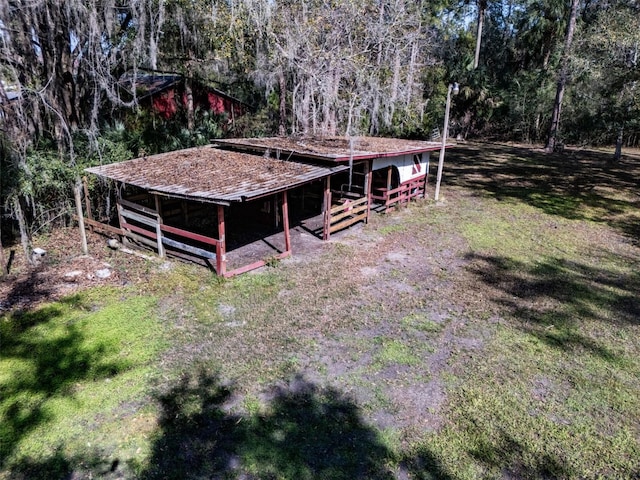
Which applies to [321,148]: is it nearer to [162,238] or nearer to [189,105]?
[162,238]

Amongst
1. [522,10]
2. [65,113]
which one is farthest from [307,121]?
[522,10]

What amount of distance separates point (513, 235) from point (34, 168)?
12.0 meters

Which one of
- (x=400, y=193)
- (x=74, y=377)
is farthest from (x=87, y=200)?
(x=400, y=193)

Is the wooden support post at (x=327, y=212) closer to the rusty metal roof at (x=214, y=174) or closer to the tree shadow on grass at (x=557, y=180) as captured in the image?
the rusty metal roof at (x=214, y=174)

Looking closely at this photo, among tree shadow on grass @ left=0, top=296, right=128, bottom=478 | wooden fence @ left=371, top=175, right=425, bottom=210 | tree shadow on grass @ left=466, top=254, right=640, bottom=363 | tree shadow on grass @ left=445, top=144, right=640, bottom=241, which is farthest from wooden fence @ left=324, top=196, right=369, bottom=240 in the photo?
tree shadow on grass @ left=445, top=144, right=640, bottom=241

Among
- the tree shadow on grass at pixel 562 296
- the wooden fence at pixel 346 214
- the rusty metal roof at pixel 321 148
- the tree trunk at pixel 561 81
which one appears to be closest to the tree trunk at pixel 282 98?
the rusty metal roof at pixel 321 148

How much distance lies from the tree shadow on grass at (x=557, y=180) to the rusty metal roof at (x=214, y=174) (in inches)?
358

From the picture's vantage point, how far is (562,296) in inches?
312

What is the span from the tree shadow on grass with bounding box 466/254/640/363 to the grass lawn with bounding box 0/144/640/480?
0.14ft

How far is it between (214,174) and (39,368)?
5.15m

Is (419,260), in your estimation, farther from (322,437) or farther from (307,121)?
(307,121)

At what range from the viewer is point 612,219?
13328 mm

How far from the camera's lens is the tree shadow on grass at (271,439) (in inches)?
162

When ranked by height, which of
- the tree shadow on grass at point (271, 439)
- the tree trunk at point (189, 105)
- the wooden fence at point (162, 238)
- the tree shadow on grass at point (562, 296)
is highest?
the tree trunk at point (189, 105)
